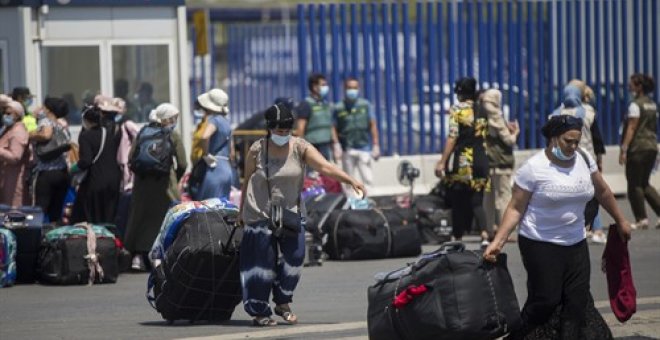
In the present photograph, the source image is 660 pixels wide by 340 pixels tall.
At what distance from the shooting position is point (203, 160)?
15992 mm

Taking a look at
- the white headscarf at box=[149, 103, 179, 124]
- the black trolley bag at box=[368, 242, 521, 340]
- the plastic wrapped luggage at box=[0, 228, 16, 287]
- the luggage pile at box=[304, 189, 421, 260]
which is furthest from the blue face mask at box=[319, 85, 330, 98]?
the black trolley bag at box=[368, 242, 521, 340]

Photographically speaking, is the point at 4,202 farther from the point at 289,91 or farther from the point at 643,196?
the point at 289,91

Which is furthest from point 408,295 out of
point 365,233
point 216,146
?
point 365,233

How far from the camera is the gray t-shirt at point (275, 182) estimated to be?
12.0 metres

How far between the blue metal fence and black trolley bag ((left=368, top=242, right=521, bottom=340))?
484 inches

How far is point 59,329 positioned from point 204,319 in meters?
1.02

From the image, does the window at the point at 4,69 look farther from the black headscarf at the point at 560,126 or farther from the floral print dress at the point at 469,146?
the black headscarf at the point at 560,126

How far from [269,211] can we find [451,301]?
2355mm

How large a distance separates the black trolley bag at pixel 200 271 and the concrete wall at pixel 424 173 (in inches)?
361

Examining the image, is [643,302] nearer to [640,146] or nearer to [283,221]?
[283,221]

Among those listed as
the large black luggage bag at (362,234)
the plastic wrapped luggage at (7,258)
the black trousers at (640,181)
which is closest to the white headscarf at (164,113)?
the plastic wrapped luggage at (7,258)

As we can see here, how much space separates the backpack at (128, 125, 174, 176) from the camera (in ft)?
51.3

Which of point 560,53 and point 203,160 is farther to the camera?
point 560,53

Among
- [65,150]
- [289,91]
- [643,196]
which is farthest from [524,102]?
[289,91]
